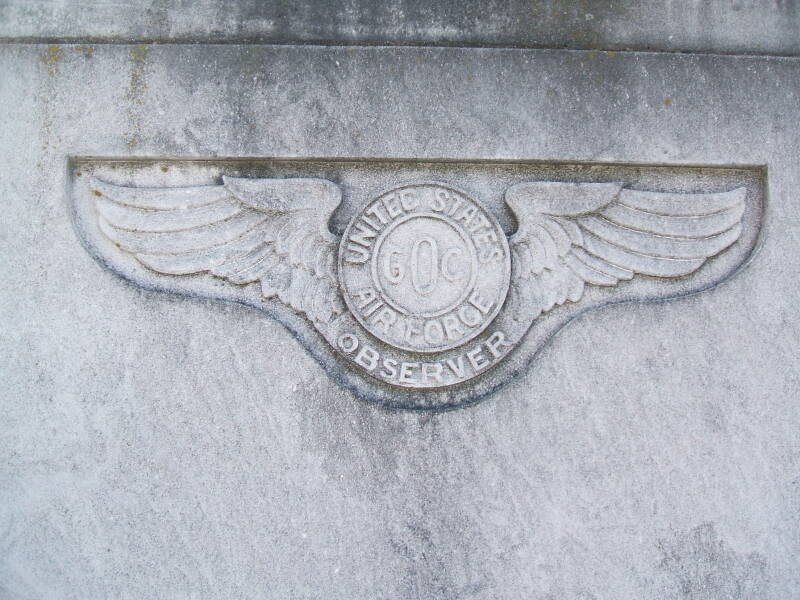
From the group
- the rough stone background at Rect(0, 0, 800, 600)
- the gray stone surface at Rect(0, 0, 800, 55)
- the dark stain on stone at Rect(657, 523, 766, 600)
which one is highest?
the gray stone surface at Rect(0, 0, 800, 55)

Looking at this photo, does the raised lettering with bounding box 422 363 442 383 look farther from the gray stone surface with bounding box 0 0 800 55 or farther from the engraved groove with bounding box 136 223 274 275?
the gray stone surface with bounding box 0 0 800 55

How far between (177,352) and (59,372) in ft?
1.47

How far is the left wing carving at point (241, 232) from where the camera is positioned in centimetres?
270

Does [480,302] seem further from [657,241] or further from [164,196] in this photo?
Answer: [164,196]

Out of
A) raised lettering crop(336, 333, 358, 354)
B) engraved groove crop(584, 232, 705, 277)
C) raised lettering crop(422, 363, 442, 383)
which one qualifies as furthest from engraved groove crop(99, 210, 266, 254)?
engraved groove crop(584, 232, 705, 277)

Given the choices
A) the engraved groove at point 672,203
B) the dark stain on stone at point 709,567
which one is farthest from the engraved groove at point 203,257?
the dark stain on stone at point 709,567

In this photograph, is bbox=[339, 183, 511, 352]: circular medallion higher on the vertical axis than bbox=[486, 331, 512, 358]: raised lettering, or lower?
higher

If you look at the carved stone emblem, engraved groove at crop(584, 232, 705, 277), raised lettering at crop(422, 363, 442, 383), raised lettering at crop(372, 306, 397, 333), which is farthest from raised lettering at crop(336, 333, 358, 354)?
engraved groove at crop(584, 232, 705, 277)

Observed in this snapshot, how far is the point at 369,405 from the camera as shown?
2.63m

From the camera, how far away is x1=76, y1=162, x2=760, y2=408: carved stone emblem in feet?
8.73

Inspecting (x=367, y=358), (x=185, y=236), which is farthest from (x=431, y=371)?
(x=185, y=236)

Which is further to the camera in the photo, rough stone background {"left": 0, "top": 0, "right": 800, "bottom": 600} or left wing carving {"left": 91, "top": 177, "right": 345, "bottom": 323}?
left wing carving {"left": 91, "top": 177, "right": 345, "bottom": 323}

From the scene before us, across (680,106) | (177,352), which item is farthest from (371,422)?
(680,106)

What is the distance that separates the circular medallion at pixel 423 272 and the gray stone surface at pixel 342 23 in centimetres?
71
